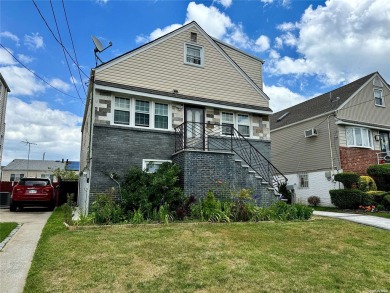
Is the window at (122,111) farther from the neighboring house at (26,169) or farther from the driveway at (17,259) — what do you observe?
the neighboring house at (26,169)

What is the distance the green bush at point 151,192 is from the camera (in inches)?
351

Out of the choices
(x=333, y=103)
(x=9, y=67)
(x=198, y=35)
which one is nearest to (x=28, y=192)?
(x=9, y=67)

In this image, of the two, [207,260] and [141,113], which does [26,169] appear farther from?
[207,260]

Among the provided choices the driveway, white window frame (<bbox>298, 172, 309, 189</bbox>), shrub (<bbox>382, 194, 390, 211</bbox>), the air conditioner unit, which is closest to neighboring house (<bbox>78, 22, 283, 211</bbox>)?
the driveway

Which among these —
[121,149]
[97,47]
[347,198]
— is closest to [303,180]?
[347,198]

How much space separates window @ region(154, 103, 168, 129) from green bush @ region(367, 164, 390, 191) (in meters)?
12.9

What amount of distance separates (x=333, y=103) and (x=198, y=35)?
10.9 m

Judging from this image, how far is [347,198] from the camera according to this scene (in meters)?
14.9

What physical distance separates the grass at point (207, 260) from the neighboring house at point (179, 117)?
137 inches

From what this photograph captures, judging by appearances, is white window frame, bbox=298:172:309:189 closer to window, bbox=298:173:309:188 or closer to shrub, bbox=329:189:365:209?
window, bbox=298:173:309:188

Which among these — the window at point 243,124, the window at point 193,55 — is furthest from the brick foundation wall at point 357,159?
the window at point 193,55

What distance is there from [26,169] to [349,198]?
53951 mm

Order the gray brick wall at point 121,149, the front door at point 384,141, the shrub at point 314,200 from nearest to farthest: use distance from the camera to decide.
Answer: the gray brick wall at point 121,149
the shrub at point 314,200
the front door at point 384,141

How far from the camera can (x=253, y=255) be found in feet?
17.4
